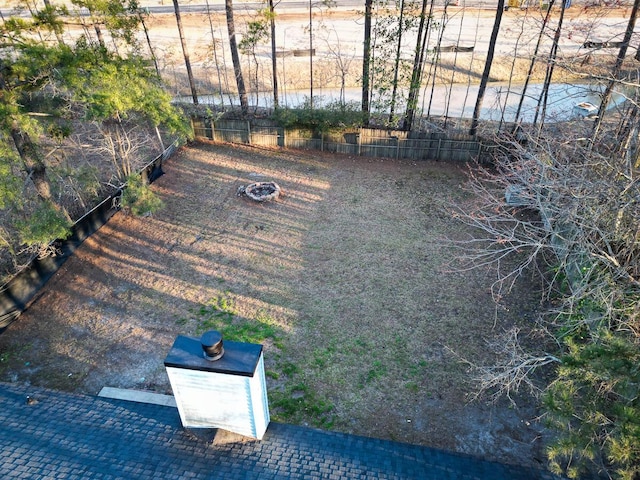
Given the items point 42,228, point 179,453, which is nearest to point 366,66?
point 42,228

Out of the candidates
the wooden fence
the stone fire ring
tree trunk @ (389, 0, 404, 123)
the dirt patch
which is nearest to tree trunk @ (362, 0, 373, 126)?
the wooden fence

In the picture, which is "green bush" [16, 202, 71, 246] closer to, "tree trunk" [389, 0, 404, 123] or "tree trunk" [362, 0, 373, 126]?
"tree trunk" [362, 0, 373, 126]

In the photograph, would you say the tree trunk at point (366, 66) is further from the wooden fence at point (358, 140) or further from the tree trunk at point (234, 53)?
the tree trunk at point (234, 53)

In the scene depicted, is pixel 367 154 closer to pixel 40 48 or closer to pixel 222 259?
pixel 222 259

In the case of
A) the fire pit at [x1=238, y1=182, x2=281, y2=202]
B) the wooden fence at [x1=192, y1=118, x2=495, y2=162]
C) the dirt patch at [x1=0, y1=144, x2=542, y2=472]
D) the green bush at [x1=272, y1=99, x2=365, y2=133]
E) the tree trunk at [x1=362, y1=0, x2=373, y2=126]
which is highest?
the tree trunk at [x1=362, y1=0, x2=373, y2=126]

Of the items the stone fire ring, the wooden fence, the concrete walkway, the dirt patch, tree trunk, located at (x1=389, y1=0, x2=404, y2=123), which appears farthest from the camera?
the wooden fence

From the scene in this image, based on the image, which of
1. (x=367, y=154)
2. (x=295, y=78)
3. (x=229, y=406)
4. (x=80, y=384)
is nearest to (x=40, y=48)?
(x=80, y=384)
